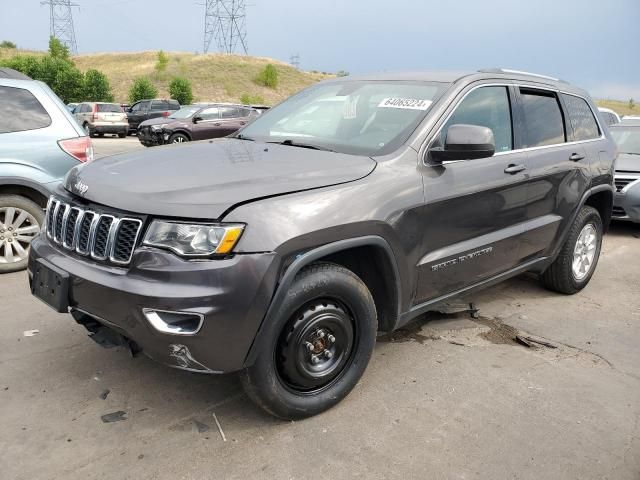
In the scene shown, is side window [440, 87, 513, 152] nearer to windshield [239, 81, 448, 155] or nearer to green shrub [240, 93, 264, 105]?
windshield [239, 81, 448, 155]

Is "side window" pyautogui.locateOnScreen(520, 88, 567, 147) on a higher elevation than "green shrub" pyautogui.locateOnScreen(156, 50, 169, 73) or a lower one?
lower

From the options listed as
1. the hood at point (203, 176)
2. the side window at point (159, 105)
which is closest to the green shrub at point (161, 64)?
the side window at point (159, 105)

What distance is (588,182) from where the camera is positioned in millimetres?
4605

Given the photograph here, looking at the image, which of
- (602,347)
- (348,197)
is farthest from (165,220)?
(602,347)

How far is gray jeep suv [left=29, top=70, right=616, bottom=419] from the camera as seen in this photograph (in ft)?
7.70

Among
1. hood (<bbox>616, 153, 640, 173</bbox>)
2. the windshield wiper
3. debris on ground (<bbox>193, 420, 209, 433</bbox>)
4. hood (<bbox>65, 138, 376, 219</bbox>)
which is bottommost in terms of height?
debris on ground (<bbox>193, 420, 209, 433</bbox>)

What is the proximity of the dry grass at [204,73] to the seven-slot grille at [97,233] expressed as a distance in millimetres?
57165

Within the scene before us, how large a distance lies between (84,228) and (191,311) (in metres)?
0.80

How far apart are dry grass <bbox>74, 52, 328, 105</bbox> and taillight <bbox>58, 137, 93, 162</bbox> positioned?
2151 inches

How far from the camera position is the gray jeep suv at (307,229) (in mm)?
2346

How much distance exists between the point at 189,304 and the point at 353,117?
1.78 m

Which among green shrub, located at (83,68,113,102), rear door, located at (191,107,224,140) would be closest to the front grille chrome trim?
rear door, located at (191,107,224,140)

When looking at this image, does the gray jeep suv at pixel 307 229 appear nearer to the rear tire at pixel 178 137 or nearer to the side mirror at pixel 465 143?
A: the side mirror at pixel 465 143

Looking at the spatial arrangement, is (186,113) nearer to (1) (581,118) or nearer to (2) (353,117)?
(1) (581,118)
